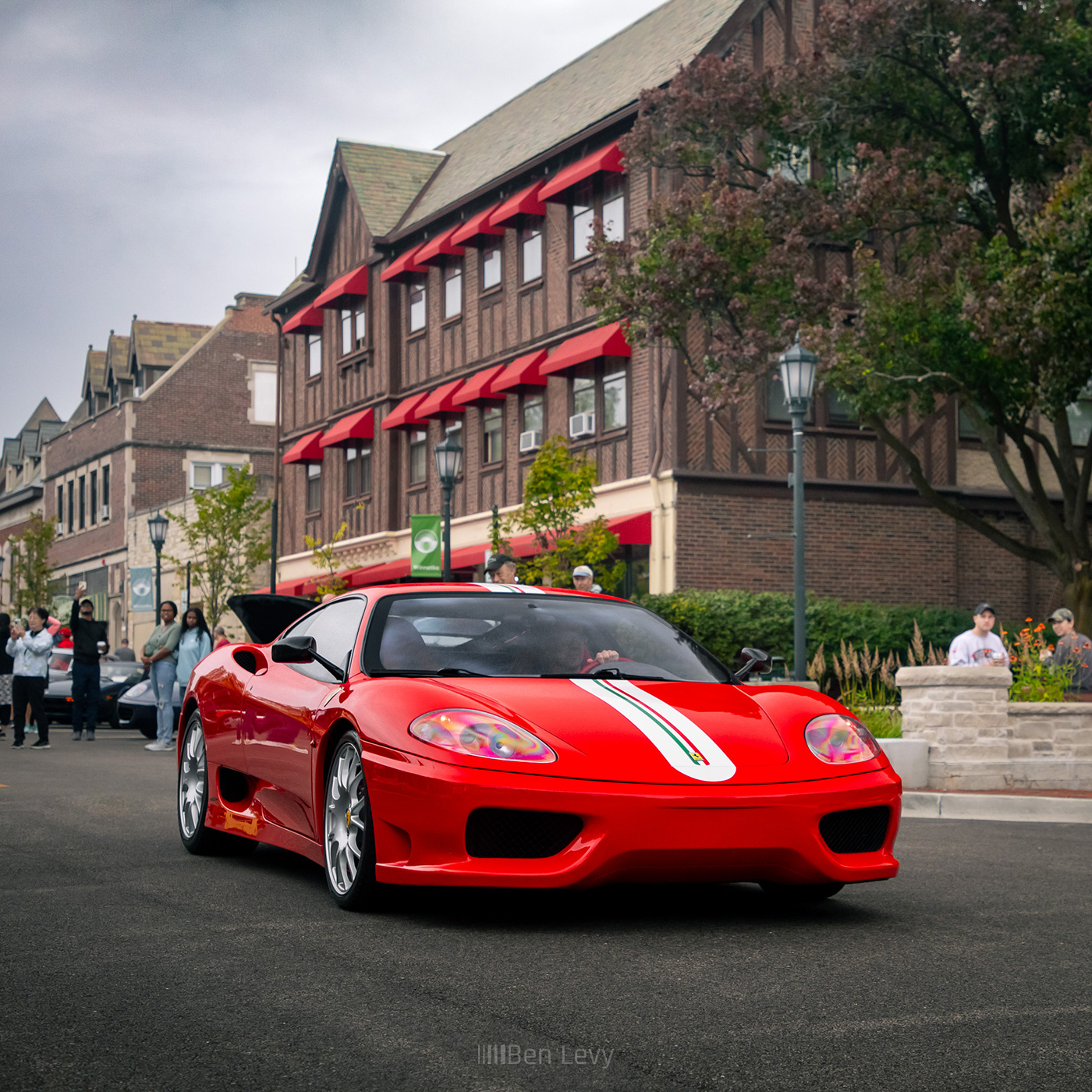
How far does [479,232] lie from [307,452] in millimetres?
9530

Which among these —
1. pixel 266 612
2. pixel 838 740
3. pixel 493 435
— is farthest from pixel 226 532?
pixel 838 740

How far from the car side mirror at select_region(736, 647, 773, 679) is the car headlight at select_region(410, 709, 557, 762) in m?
1.50

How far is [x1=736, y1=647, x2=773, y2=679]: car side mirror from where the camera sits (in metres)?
7.19

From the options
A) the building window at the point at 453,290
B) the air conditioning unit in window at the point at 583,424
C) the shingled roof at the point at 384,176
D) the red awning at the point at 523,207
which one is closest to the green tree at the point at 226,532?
the shingled roof at the point at 384,176

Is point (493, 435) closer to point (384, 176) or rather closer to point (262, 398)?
point (384, 176)

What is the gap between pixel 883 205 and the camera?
2106cm

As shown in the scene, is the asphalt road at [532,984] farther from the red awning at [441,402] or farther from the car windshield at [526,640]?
the red awning at [441,402]

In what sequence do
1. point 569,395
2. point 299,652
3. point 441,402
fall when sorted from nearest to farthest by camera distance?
1. point 299,652
2. point 569,395
3. point 441,402

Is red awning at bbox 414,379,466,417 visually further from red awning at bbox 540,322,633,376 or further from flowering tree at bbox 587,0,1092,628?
flowering tree at bbox 587,0,1092,628

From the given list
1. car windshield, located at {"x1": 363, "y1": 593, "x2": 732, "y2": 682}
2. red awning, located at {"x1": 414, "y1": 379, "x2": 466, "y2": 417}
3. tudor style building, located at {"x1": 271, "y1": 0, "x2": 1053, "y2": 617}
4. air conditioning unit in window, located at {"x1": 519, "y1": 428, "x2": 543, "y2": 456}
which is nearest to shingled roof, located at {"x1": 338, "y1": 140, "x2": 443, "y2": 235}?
tudor style building, located at {"x1": 271, "y1": 0, "x2": 1053, "y2": 617}

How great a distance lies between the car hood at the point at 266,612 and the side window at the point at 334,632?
4.93 ft

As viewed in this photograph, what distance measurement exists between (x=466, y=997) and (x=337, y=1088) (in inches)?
40.5

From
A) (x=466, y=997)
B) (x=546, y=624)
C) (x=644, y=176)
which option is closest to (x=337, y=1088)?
(x=466, y=997)

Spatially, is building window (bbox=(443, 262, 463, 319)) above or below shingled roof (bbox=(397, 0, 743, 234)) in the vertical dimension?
below
